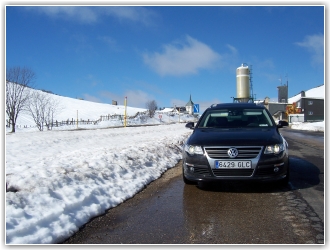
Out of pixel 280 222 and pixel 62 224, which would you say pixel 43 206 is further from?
pixel 280 222

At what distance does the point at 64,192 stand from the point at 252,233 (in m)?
2.83

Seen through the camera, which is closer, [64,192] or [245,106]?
[64,192]

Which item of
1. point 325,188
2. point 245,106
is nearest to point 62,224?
point 325,188

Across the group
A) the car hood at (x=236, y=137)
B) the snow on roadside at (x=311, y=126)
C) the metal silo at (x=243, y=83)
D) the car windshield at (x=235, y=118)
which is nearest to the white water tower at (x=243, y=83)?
the metal silo at (x=243, y=83)

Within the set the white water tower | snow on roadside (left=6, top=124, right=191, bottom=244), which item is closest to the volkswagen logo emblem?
snow on roadside (left=6, top=124, right=191, bottom=244)

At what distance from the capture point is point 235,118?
Result: 21.7 ft

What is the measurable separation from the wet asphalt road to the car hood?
0.89 metres

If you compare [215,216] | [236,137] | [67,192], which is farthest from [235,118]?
[67,192]

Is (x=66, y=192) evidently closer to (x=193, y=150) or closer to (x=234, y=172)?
(x=193, y=150)

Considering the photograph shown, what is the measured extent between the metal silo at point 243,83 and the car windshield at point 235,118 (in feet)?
73.8

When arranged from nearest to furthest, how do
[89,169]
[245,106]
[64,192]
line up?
[64,192] < [89,169] < [245,106]

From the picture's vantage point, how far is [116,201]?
15.7 feet

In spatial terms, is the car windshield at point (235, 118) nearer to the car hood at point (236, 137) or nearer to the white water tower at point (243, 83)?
the car hood at point (236, 137)

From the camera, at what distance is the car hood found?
4.98m
